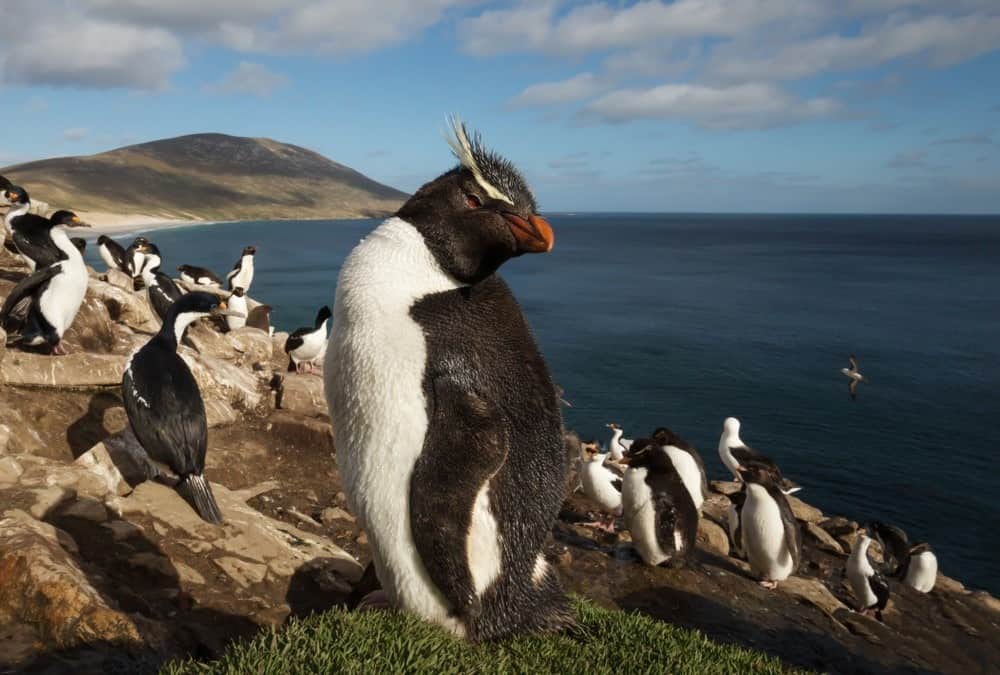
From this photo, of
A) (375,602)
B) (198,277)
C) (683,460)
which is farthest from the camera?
(198,277)

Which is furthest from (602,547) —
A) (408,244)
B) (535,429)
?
(408,244)

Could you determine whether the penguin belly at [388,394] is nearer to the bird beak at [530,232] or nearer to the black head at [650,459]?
the bird beak at [530,232]

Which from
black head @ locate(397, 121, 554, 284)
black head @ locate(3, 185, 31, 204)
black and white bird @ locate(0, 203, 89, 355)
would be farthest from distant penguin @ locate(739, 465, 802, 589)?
black head @ locate(3, 185, 31, 204)

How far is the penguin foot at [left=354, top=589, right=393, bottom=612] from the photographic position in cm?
385

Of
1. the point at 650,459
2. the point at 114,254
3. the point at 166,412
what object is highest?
the point at 114,254

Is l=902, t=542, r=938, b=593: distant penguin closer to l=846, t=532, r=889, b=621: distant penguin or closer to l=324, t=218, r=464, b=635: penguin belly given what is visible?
l=846, t=532, r=889, b=621: distant penguin

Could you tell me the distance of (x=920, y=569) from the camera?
12508 millimetres

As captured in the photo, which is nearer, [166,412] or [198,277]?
[166,412]

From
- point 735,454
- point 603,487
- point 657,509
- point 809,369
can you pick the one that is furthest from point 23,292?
point 809,369

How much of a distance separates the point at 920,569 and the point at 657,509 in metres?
6.92

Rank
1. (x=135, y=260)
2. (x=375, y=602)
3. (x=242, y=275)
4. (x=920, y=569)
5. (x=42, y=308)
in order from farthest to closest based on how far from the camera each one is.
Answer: (x=242, y=275), (x=135, y=260), (x=920, y=569), (x=42, y=308), (x=375, y=602)

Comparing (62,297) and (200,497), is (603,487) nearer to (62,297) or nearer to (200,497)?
(200,497)

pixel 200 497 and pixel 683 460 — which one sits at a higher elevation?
pixel 200 497

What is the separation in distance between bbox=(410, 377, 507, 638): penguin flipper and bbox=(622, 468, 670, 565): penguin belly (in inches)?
245
